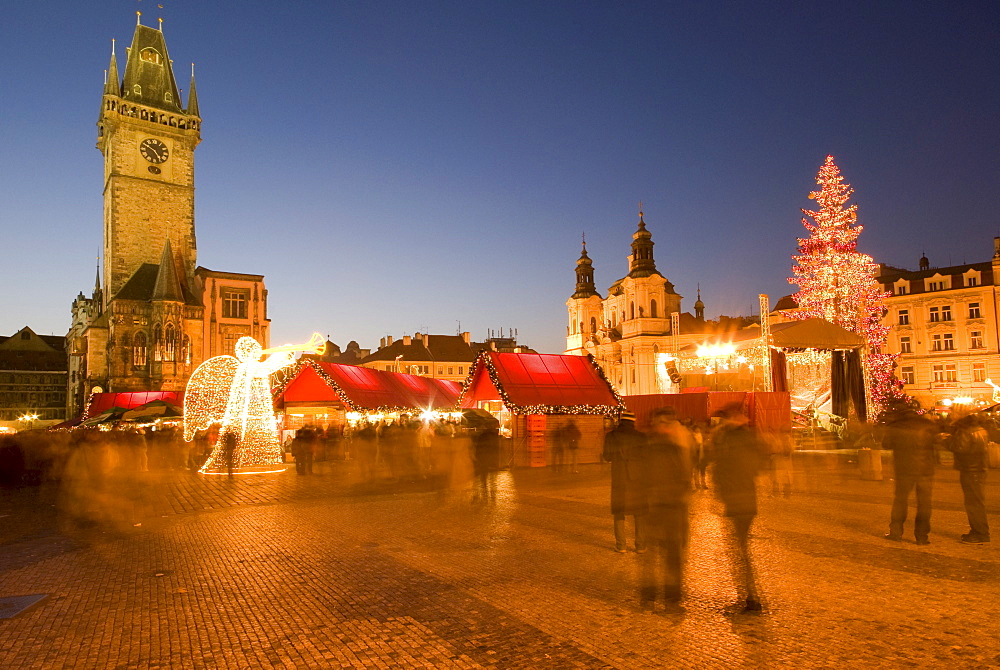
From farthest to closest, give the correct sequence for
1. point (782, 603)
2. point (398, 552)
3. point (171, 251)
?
point (171, 251) → point (398, 552) → point (782, 603)

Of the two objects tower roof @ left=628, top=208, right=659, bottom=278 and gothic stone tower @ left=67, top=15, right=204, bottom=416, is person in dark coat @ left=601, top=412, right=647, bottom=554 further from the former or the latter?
tower roof @ left=628, top=208, right=659, bottom=278

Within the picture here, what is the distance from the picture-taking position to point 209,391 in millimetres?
21078

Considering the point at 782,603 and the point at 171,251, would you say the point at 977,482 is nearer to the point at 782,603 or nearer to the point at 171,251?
the point at 782,603

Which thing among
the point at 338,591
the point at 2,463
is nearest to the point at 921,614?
the point at 338,591

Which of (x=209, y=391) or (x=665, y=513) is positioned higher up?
(x=209, y=391)

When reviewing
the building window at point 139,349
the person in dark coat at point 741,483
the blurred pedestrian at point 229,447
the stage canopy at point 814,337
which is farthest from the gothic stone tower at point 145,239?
the person in dark coat at point 741,483

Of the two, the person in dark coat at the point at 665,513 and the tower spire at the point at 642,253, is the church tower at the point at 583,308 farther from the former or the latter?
the person in dark coat at the point at 665,513

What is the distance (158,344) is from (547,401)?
35130mm

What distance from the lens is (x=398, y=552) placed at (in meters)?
9.12

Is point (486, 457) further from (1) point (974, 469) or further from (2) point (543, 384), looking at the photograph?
(2) point (543, 384)

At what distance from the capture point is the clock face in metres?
54.1

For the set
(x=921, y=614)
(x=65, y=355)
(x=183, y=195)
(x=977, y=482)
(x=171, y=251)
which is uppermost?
(x=183, y=195)

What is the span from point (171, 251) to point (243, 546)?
150 feet

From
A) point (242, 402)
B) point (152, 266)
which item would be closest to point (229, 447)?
point (242, 402)
